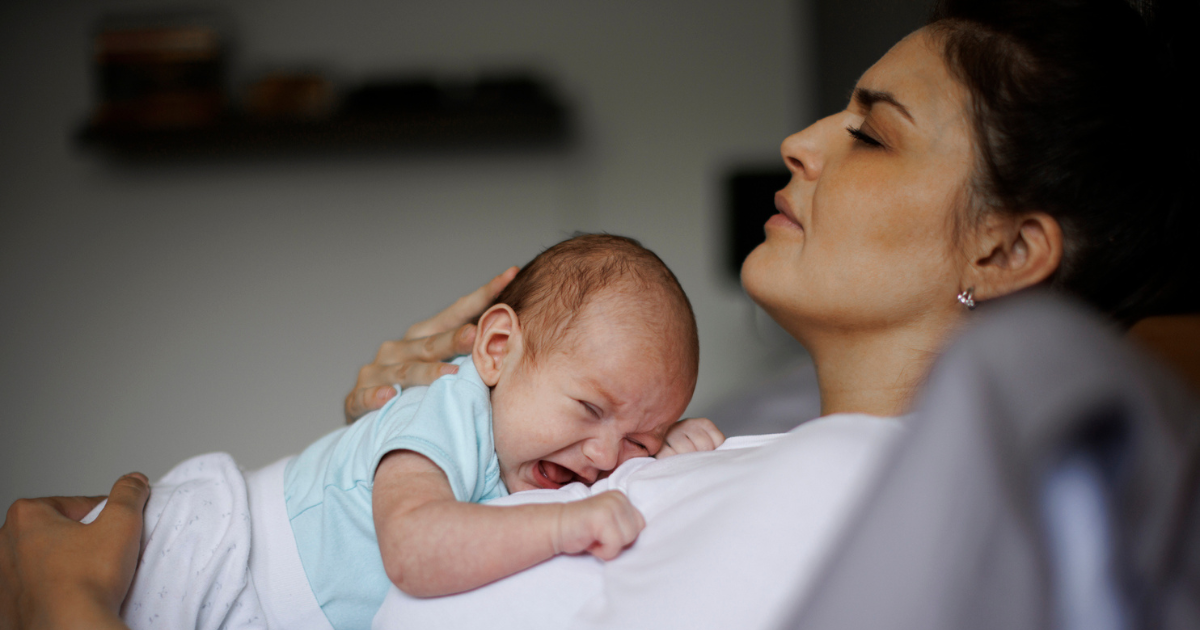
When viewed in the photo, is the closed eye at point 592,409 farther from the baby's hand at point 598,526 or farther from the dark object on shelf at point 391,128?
the dark object on shelf at point 391,128

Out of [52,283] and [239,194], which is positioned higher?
[239,194]

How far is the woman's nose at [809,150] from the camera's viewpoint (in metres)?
1.13

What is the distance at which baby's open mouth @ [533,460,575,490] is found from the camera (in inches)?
41.0

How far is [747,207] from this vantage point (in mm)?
2689

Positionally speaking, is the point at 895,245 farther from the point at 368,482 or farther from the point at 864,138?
the point at 368,482

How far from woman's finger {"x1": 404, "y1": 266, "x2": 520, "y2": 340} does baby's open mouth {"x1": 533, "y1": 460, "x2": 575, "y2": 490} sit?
0.35 meters

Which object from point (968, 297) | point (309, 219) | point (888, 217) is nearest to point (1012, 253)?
point (968, 297)

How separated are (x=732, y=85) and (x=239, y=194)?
100 inches

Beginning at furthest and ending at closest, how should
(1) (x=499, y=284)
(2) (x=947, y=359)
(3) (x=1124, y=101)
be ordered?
(1) (x=499, y=284)
(3) (x=1124, y=101)
(2) (x=947, y=359)

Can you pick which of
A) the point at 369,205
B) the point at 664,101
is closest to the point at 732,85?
the point at 664,101

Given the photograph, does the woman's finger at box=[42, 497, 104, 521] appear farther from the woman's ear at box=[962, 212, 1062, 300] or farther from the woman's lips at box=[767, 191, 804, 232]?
the woman's ear at box=[962, 212, 1062, 300]

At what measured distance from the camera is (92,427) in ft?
11.8

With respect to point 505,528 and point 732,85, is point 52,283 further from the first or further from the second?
point 505,528

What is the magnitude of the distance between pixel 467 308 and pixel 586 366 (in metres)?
0.48
